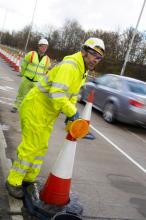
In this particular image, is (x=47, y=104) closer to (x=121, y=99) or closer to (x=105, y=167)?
(x=105, y=167)

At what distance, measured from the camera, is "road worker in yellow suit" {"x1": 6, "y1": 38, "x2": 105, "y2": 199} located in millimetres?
4391

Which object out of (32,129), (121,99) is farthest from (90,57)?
(121,99)

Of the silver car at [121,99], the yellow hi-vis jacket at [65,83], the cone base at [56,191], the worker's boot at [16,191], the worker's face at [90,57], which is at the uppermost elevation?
the worker's face at [90,57]

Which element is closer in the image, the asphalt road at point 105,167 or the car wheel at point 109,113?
the asphalt road at point 105,167

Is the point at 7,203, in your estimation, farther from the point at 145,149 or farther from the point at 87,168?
the point at 145,149

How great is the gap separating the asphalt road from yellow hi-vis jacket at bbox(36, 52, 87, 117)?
143cm

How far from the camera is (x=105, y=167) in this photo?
7.07m

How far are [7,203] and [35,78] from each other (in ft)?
17.9

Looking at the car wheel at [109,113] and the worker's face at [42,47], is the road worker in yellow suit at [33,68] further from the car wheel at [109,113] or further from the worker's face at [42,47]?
the car wheel at [109,113]

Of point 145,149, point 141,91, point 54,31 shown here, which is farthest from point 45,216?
point 54,31

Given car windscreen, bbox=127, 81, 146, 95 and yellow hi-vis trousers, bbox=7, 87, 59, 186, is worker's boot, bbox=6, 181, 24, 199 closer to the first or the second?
yellow hi-vis trousers, bbox=7, 87, 59, 186

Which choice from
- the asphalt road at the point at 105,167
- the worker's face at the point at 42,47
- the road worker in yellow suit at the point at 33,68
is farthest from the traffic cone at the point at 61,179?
the road worker in yellow suit at the point at 33,68

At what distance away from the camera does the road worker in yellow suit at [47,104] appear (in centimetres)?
439

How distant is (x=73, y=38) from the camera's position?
79.9m
